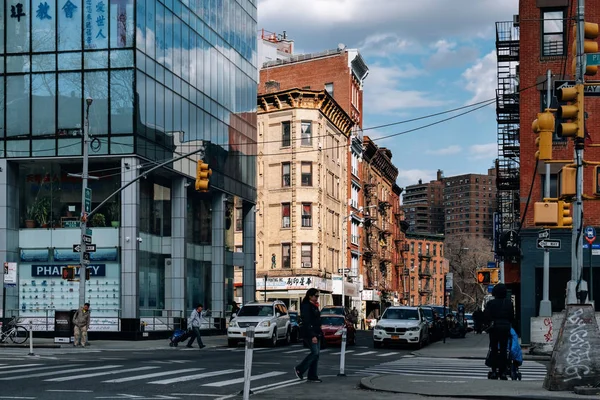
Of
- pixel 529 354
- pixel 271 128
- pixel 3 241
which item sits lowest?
pixel 529 354

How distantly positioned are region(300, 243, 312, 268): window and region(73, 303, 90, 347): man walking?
41.1m

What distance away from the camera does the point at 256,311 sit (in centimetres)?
3966

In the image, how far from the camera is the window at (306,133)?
3049 inches

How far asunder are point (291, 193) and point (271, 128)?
18.9 ft

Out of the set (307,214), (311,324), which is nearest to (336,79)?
(307,214)

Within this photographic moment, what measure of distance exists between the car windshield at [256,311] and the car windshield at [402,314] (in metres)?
4.76

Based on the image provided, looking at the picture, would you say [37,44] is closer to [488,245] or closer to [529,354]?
[529,354]

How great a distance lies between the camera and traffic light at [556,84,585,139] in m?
15.4

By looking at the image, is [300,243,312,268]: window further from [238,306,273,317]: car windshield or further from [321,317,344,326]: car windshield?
[238,306,273,317]: car windshield

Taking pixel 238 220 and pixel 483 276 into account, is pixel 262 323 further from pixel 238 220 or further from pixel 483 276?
pixel 238 220

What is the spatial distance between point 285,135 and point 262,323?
134ft

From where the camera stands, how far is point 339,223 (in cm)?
8612

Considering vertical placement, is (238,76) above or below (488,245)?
above

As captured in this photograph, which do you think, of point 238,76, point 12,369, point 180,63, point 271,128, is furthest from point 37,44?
point 271,128
